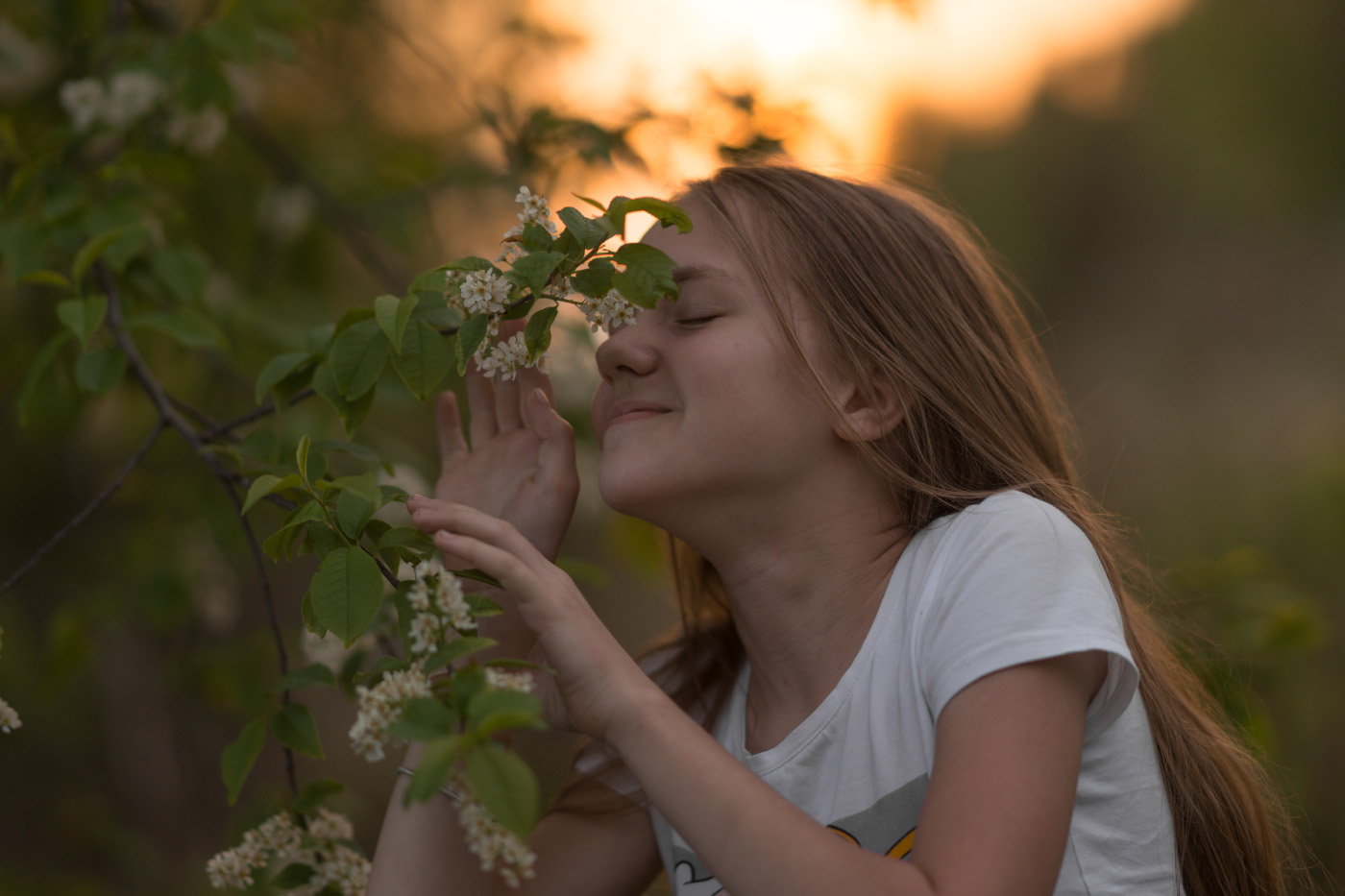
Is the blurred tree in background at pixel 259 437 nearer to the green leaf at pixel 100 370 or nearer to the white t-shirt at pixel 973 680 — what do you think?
the green leaf at pixel 100 370

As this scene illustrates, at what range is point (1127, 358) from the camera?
763 cm

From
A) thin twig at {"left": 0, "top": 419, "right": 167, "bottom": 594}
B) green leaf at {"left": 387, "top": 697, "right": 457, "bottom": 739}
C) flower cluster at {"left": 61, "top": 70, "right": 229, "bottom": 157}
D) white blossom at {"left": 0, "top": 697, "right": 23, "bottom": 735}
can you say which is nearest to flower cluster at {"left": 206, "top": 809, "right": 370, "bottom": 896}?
white blossom at {"left": 0, "top": 697, "right": 23, "bottom": 735}

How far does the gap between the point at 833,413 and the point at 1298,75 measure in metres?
7.89

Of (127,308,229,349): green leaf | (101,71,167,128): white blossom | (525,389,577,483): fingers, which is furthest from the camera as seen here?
(101,71,167,128): white blossom

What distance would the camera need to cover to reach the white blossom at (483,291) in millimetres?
981

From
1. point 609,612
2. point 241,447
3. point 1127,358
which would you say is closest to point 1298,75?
point 1127,358

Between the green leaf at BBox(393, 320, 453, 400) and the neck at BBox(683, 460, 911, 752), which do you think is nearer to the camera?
the green leaf at BBox(393, 320, 453, 400)

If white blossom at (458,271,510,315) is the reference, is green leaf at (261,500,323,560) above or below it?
below

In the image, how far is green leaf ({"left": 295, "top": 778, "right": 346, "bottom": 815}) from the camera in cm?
113

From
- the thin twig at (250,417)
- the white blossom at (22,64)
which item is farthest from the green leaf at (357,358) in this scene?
the white blossom at (22,64)

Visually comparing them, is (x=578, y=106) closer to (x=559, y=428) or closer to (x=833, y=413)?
(x=559, y=428)

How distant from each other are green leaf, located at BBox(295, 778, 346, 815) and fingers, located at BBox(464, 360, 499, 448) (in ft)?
1.83

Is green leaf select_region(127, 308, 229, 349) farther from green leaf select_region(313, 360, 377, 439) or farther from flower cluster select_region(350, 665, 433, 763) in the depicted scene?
flower cluster select_region(350, 665, 433, 763)

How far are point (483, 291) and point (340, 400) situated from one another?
0.26m
